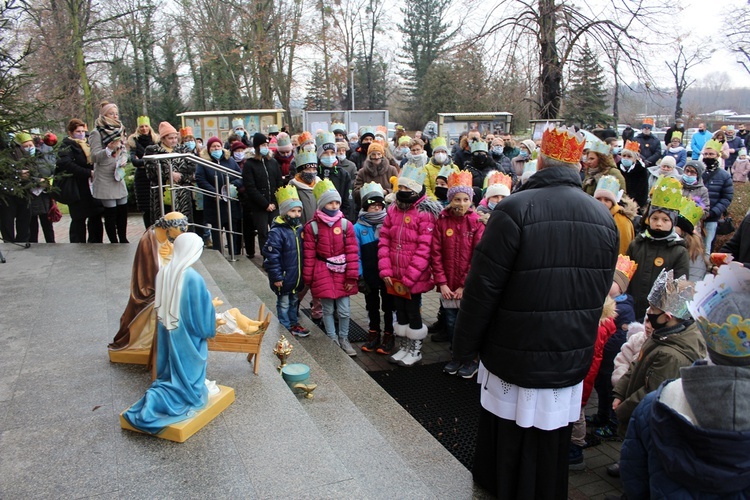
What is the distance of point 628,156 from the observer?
851 centimetres

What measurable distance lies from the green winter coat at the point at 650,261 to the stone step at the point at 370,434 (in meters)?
2.29

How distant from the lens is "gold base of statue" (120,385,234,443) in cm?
329

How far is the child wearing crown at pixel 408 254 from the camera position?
217 inches

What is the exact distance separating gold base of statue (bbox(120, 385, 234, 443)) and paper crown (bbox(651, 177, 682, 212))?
3.88 meters

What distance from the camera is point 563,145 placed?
3.00m

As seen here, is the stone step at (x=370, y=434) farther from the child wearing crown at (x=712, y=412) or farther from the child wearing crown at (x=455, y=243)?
the child wearing crown at (x=712, y=412)

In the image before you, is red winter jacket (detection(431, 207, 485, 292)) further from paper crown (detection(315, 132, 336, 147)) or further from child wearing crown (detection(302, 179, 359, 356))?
paper crown (detection(315, 132, 336, 147))

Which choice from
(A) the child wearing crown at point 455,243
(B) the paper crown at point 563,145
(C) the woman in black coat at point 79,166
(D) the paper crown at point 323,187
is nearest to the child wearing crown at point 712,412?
(B) the paper crown at point 563,145

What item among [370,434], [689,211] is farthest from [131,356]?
[689,211]

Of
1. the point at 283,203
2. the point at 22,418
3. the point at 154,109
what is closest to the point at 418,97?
the point at 154,109

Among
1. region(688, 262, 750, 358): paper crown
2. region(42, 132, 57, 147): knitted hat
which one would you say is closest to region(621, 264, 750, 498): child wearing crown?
region(688, 262, 750, 358): paper crown

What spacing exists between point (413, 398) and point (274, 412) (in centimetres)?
166

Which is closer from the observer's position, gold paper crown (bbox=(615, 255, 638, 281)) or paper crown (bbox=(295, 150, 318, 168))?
gold paper crown (bbox=(615, 255, 638, 281))

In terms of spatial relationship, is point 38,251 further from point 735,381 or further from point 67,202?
point 735,381
